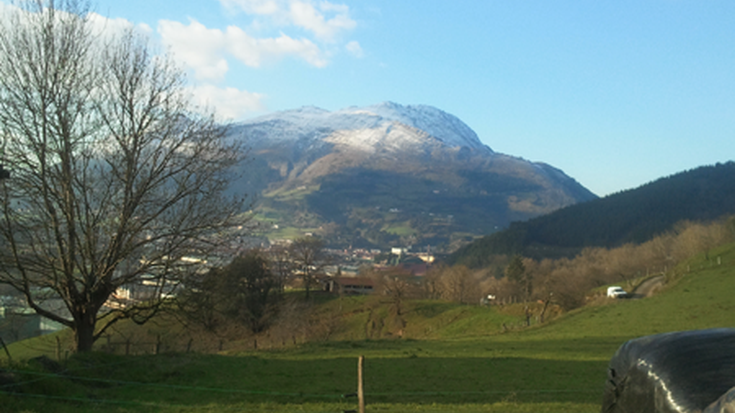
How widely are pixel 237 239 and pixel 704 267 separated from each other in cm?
5798

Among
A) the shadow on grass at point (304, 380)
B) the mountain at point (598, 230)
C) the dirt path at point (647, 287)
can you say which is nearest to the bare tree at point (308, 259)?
the dirt path at point (647, 287)

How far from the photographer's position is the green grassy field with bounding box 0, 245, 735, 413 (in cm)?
1488

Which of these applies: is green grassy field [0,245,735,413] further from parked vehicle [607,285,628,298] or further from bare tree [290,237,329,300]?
bare tree [290,237,329,300]

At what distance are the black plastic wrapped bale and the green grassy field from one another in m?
8.39

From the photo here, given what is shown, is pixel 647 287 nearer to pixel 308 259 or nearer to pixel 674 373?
pixel 308 259

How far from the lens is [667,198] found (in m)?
199

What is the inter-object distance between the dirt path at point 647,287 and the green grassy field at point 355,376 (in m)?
20.1

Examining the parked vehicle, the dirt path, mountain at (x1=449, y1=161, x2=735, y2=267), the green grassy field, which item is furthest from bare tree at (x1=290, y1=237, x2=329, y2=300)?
mountain at (x1=449, y1=161, x2=735, y2=267)

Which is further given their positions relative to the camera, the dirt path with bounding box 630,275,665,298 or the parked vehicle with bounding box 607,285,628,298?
the dirt path with bounding box 630,275,665,298

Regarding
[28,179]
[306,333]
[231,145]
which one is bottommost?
[306,333]

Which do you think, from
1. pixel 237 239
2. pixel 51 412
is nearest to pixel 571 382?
pixel 237 239

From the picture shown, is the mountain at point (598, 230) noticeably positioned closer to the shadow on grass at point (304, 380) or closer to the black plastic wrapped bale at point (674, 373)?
the shadow on grass at point (304, 380)

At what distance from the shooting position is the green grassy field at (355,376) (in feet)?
48.8

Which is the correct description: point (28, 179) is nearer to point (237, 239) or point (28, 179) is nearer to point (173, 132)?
point (173, 132)
